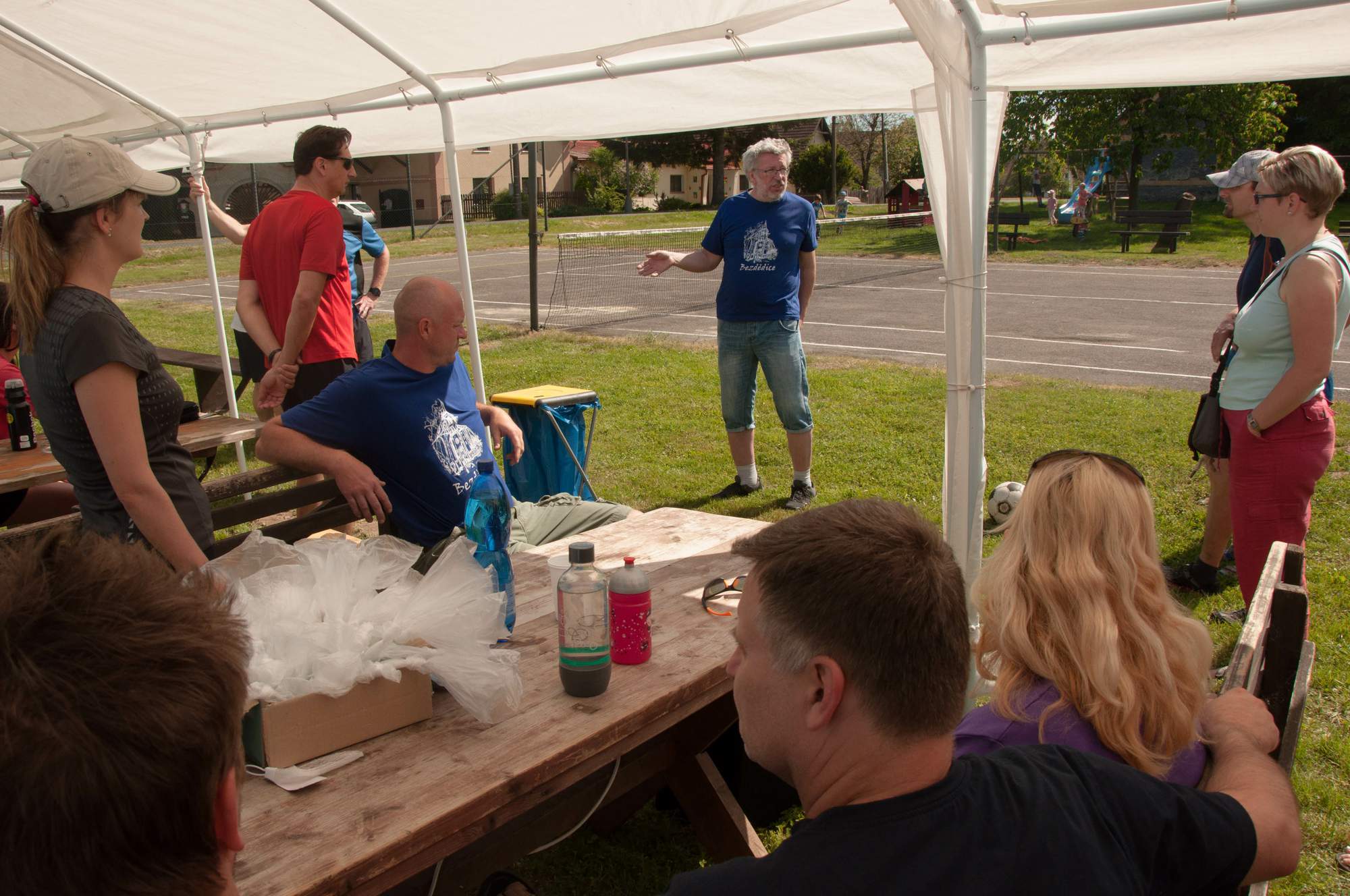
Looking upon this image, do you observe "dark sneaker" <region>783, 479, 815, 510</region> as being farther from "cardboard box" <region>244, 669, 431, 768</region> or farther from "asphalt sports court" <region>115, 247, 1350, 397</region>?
"cardboard box" <region>244, 669, 431, 768</region>

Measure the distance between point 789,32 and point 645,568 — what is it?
2514 millimetres

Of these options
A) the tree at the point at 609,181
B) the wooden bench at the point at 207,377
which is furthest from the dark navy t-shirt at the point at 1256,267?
the tree at the point at 609,181

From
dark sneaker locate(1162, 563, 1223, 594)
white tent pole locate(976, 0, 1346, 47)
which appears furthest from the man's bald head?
dark sneaker locate(1162, 563, 1223, 594)

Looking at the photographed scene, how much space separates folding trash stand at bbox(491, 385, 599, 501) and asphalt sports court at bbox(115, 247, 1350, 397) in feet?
14.2

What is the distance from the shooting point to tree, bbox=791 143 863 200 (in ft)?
132

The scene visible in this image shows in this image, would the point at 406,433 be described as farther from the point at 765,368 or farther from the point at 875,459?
the point at 875,459

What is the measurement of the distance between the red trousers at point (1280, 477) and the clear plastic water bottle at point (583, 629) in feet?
8.68

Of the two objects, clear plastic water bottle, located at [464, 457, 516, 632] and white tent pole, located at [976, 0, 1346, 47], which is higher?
white tent pole, located at [976, 0, 1346, 47]

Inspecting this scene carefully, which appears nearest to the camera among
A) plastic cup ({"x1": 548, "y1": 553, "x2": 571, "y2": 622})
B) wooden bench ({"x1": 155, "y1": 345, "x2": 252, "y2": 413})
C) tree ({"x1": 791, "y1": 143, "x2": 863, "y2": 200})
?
plastic cup ({"x1": 548, "y1": 553, "x2": 571, "y2": 622})

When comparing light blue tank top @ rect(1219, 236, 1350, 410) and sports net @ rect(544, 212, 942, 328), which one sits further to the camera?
sports net @ rect(544, 212, 942, 328)

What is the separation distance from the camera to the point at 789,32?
4215 millimetres

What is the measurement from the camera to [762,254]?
19.0 feet

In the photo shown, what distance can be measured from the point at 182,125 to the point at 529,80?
2.69m

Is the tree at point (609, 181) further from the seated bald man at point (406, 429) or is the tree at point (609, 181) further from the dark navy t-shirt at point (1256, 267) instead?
the seated bald man at point (406, 429)
